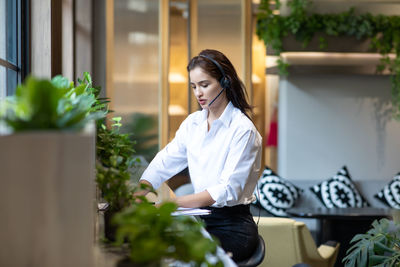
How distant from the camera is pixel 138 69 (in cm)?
715

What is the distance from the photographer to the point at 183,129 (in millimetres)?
2451

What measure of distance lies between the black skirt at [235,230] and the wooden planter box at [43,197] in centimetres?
131

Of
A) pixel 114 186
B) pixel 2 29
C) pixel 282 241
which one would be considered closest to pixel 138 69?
pixel 282 241

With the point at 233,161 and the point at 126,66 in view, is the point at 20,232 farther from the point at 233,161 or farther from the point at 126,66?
the point at 126,66

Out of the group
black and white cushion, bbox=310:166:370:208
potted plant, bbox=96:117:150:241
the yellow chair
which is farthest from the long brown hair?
black and white cushion, bbox=310:166:370:208

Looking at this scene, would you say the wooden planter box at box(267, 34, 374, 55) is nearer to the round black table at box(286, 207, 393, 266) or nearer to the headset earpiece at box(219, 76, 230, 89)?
the round black table at box(286, 207, 393, 266)

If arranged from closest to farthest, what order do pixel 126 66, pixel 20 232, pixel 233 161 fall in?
pixel 20 232, pixel 233 161, pixel 126 66

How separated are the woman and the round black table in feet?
9.18

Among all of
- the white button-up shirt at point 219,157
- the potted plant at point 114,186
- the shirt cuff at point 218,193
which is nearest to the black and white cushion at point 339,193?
the white button-up shirt at point 219,157

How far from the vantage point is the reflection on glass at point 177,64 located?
725cm

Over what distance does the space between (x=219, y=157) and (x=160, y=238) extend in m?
1.29

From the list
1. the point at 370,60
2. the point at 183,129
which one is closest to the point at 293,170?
the point at 370,60

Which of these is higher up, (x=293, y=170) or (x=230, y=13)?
(x=230, y=13)

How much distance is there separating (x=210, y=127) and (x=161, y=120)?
16.2 feet
